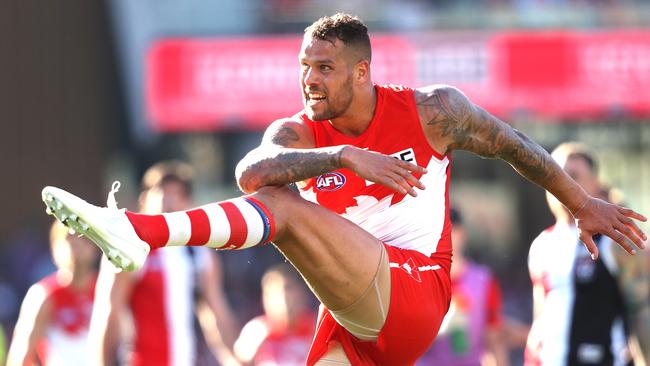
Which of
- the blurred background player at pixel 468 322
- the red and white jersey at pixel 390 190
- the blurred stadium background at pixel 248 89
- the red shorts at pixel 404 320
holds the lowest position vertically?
the blurred stadium background at pixel 248 89

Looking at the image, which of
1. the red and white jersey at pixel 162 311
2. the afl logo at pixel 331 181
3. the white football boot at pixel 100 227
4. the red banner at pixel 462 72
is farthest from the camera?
the red banner at pixel 462 72

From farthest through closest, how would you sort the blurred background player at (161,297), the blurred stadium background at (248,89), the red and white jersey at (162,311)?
the blurred stadium background at (248,89) → the red and white jersey at (162,311) → the blurred background player at (161,297)

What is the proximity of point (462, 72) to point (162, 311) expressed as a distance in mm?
12695

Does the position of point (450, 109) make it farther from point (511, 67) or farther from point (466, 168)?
point (466, 168)

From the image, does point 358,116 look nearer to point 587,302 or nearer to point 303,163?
point 303,163

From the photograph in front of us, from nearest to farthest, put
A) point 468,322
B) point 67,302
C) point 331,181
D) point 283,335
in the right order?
point 331,181
point 468,322
point 67,302
point 283,335

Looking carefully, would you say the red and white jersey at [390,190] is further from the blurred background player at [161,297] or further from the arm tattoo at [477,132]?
the blurred background player at [161,297]

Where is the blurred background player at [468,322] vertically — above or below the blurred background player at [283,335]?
above

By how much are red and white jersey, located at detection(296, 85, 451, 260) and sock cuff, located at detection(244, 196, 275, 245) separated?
633 mm

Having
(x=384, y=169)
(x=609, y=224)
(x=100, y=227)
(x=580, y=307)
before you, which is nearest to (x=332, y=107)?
(x=384, y=169)

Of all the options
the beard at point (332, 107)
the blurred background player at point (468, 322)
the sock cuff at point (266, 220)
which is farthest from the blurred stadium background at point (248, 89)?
the sock cuff at point (266, 220)

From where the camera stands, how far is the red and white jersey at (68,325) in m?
10.4

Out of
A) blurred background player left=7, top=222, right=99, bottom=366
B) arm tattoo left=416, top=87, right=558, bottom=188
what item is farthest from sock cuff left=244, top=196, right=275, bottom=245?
blurred background player left=7, top=222, right=99, bottom=366

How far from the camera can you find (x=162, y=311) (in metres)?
9.40
